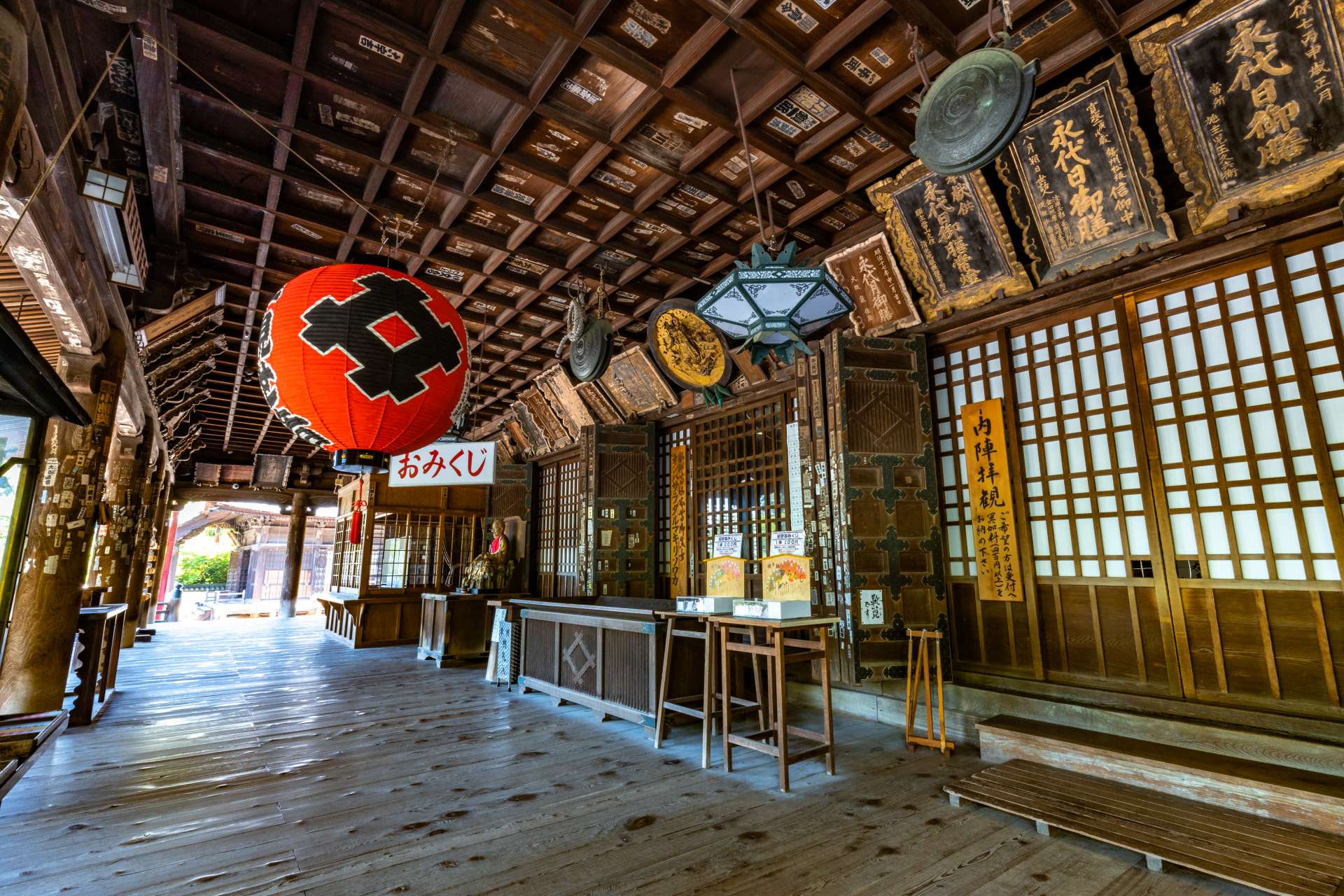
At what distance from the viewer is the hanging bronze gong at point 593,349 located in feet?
16.9

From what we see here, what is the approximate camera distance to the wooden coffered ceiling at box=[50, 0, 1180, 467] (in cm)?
324

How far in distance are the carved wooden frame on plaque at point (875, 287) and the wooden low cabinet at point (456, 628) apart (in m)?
5.73

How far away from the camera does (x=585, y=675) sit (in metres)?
5.03

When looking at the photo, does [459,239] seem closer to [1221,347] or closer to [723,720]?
[723,720]

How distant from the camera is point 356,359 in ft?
8.42

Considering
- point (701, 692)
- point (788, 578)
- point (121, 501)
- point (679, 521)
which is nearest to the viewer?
point (788, 578)

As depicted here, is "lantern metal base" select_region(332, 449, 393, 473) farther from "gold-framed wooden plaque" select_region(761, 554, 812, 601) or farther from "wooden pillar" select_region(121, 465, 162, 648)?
"wooden pillar" select_region(121, 465, 162, 648)

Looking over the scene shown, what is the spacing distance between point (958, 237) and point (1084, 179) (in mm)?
802

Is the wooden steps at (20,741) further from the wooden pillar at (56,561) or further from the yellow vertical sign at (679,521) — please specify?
the yellow vertical sign at (679,521)

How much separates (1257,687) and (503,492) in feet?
31.2

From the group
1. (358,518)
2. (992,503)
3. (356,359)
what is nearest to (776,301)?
(356,359)

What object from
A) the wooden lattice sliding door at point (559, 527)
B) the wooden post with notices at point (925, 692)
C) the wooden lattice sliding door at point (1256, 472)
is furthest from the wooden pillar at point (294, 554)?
the wooden lattice sliding door at point (1256, 472)

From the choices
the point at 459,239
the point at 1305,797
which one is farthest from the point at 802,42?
the point at 1305,797

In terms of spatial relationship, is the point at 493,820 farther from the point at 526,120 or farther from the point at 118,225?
the point at 118,225
